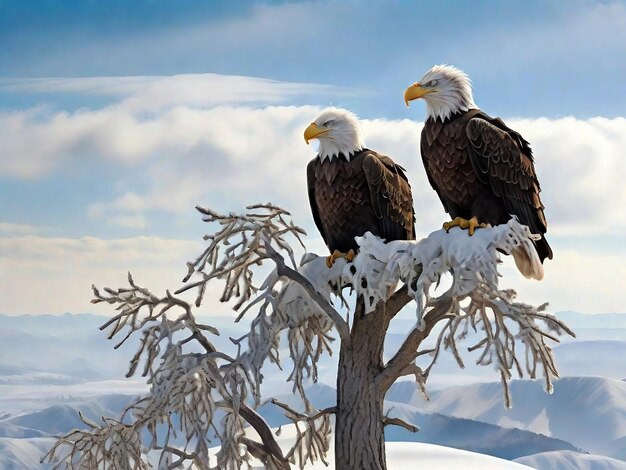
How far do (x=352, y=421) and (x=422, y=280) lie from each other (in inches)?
49.2

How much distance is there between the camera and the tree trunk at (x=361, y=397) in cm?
608

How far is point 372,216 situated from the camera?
233 inches

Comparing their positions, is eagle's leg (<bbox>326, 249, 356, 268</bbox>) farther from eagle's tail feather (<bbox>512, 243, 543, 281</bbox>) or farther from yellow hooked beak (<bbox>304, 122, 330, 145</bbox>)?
eagle's tail feather (<bbox>512, 243, 543, 281</bbox>)

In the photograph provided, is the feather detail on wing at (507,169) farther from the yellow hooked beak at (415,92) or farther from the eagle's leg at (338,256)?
the eagle's leg at (338,256)

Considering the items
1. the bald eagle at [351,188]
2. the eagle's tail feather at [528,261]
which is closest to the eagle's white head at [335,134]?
the bald eagle at [351,188]

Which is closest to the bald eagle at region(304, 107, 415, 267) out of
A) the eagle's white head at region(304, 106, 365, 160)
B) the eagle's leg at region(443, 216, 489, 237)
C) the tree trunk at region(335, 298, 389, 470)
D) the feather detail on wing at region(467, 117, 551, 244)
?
the eagle's white head at region(304, 106, 365, 160)

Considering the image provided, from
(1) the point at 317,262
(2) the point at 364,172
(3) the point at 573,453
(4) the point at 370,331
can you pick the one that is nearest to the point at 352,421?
(4) the point at 370,331

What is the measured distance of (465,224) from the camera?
18.0 feet

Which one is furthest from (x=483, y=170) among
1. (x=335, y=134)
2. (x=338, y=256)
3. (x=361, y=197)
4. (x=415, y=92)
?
(x=338, y=256)

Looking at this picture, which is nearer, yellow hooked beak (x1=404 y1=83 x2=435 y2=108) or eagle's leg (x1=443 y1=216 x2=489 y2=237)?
eagle's leg (x1=443 y1=216 x2=489 y2=237)

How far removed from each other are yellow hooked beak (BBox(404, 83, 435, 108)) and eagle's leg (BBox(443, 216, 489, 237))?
0.85 metres

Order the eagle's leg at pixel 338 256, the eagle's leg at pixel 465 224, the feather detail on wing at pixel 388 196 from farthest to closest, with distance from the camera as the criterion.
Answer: the eagle's leg at pixel 338 256, the feather detail on wing at pixel 388 196, the eagle's leg at pixel 465 224

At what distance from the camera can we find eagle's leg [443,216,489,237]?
5441mm

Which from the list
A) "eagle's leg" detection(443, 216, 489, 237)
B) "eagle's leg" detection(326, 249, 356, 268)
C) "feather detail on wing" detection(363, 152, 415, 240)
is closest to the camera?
"eagle's leg" detection(443, 216, 489, 237)
